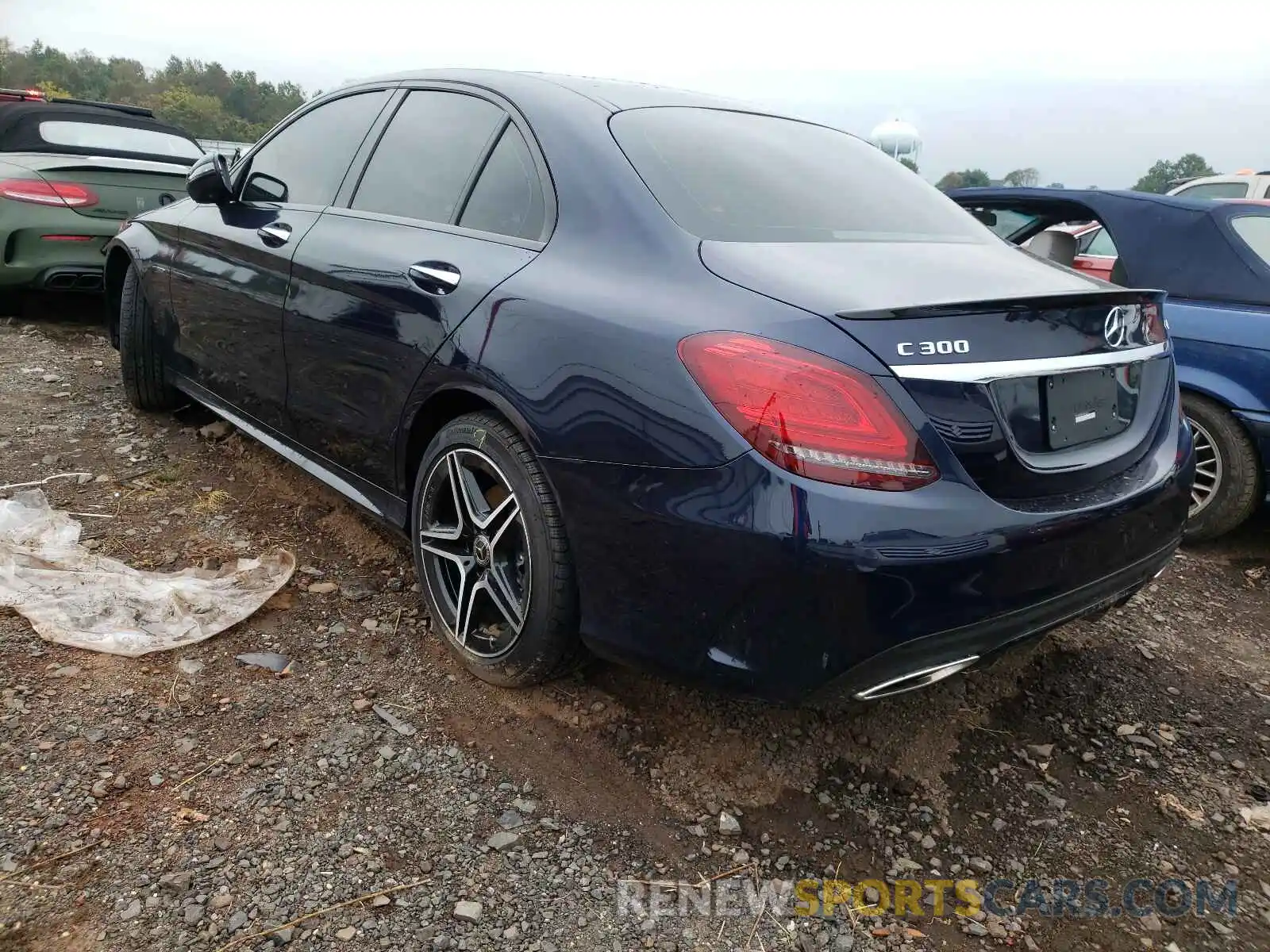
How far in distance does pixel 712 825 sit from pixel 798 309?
44.9 inches

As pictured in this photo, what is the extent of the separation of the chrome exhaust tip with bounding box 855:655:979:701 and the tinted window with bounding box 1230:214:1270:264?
2765 millimetres

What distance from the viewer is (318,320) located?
108 inches

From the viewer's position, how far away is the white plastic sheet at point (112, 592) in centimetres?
252

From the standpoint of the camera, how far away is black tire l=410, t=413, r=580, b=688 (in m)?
2.09

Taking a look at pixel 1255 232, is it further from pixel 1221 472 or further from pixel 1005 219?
pixel 1005 219

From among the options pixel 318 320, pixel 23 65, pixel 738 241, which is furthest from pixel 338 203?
pixel 23 65

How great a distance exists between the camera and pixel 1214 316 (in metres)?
3.55

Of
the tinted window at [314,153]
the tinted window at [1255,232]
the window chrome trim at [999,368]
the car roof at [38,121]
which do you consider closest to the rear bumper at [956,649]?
the window chrome trim at [999,368]

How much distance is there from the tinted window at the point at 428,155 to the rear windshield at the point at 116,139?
4600 mm

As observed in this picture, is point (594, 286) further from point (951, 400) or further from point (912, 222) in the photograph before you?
point (912, 222)

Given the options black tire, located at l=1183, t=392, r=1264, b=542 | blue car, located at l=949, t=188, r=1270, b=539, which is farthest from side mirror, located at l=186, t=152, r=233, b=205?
black tire, located at l=1183, t=392, r=1264, b=542

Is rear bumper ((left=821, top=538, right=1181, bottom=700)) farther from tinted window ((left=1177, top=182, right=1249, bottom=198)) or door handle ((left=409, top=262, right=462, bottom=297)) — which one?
tinted window ((left=1177, top=182, right=1249, bottom=198))

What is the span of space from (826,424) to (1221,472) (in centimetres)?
280

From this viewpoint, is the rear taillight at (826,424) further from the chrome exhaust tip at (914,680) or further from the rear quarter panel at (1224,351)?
the rear quarter panel at (1224,351)
